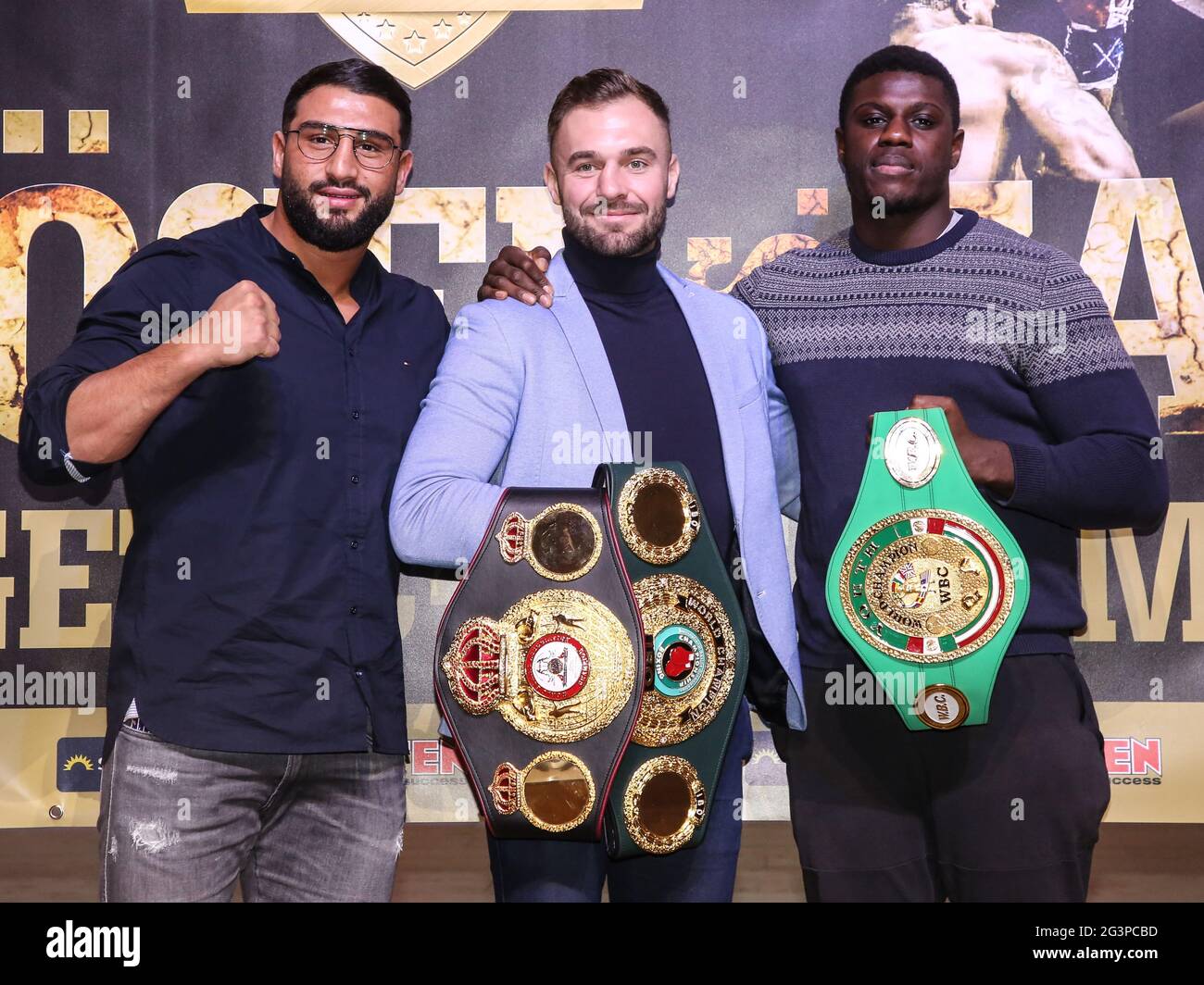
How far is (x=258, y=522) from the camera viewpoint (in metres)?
1.86

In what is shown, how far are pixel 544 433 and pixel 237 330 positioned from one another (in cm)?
50

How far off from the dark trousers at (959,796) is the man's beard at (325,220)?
112 centimetres

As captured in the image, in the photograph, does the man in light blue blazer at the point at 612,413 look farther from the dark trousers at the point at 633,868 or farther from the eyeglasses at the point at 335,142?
the eyeglasses at the point at 335,142

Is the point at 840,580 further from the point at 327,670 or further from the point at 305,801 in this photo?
the point at 305,801

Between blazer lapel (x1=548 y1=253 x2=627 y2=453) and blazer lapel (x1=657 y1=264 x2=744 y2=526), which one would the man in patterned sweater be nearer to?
blazer lapel (x1=548 y1=253 x2=627 y2=453)

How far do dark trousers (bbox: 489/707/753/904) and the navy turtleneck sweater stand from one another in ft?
1.35

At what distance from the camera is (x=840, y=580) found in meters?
1.86

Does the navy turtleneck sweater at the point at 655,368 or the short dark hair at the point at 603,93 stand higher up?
the short dark hair at the point at 603,93

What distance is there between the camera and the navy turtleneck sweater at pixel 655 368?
5.99 feet

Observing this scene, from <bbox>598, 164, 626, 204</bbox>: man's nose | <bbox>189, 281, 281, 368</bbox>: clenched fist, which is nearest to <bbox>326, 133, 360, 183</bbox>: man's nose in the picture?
<bbox>189, 281, 281, 368</bbox>: clenched fist

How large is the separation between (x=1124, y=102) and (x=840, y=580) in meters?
1.68

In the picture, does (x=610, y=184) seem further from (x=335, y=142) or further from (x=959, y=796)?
(x=959, y=796)

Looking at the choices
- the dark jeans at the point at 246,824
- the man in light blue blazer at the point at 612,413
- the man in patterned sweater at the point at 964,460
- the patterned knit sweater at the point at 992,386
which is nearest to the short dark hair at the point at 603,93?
the man in light blue blazer at the point at 612,413
